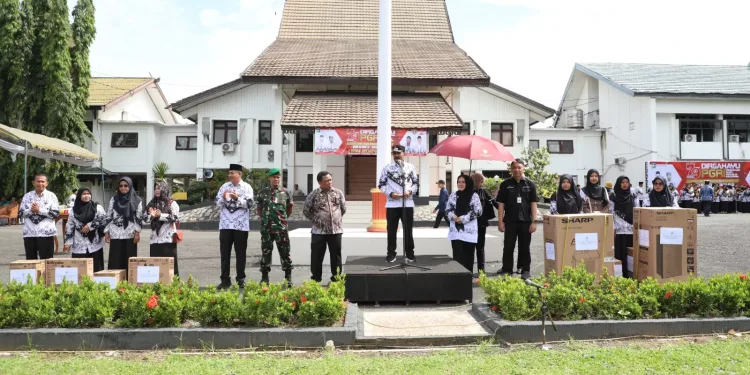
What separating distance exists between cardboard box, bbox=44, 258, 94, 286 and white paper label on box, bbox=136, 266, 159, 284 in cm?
55

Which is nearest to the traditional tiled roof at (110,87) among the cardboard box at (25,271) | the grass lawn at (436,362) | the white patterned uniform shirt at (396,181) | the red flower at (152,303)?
the cardboard box at (25,271)

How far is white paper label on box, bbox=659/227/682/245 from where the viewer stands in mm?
6535

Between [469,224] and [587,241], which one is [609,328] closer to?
[587,241]

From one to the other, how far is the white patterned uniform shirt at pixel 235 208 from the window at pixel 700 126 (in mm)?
29768

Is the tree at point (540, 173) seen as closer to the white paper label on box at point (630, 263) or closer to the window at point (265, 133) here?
the window at point (265, 133)

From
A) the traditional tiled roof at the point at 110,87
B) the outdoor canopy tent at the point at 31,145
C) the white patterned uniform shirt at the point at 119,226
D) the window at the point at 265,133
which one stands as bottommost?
the white patterned uniform shirt at the point at 119,226

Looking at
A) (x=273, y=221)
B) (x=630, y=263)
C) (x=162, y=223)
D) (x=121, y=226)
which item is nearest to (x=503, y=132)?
(x=630, y=263)

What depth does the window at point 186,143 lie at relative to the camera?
29.3m

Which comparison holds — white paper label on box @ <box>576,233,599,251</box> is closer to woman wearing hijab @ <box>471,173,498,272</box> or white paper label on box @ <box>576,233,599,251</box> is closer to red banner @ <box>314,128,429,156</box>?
woman wearing hijab @ <box>471,173,498,272</box>

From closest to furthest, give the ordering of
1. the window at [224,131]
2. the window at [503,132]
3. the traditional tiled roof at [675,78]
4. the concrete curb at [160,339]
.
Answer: the concrete curb at [160,339] → the window at [224,131] → the window at [503,132] → the traditional tiled roof at [675,78]

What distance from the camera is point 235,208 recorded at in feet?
23.7

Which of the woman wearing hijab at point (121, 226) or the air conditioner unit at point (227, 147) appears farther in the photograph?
the air conditioner unit at point (227, 147)

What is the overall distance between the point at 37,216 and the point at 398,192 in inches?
205

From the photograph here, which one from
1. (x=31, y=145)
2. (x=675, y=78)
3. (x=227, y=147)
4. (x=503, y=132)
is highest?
(x=675, y=78)
